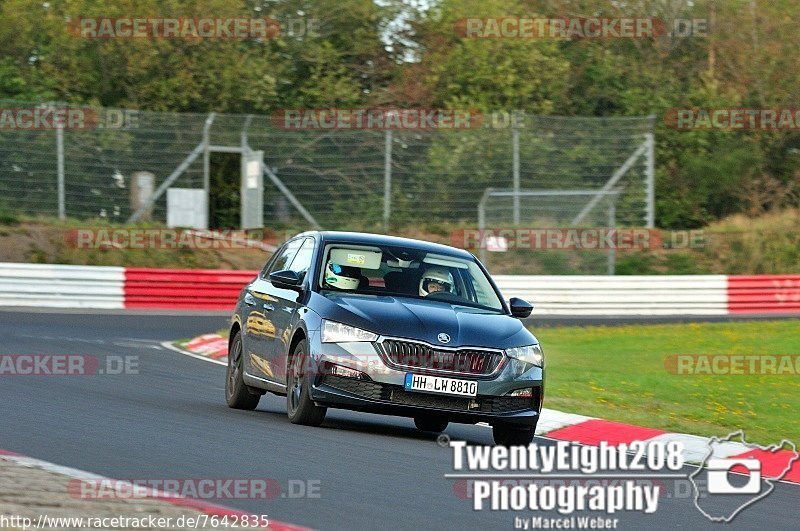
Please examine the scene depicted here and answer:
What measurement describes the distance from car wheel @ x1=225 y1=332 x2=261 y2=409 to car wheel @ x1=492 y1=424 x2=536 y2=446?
2496 mm

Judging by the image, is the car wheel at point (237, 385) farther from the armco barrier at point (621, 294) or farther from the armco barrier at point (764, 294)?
the armco barrier at point (764, 294)

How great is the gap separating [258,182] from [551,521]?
2463 cm

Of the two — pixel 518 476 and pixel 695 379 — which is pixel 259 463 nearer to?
pixel 518 476

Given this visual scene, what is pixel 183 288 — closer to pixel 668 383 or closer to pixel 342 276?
pixel 668 383

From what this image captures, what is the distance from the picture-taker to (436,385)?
10.9 meters

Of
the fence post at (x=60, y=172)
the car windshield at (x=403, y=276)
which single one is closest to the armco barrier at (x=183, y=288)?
the fence post at (x=60, y=172)

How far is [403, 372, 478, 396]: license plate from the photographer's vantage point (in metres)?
10.9

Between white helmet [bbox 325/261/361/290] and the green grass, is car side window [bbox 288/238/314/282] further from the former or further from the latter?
the green grass

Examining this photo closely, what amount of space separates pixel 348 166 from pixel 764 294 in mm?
9786

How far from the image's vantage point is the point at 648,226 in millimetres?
33969

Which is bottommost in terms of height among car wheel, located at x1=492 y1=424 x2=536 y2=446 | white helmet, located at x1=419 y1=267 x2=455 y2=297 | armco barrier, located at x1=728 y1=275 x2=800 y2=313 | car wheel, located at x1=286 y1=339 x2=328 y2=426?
armco barrier, located at x1=728 y1=275 x2=800 y2=313

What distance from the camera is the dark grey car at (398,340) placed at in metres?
10.9

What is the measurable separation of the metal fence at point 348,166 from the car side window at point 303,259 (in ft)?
58.9

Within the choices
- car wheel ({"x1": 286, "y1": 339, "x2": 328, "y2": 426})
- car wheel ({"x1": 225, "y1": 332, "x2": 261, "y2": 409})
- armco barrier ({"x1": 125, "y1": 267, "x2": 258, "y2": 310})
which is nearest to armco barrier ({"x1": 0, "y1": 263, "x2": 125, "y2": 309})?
armco barrier ({"x1": 125, "y1": 267, "x2": 258, "y2": 310})
